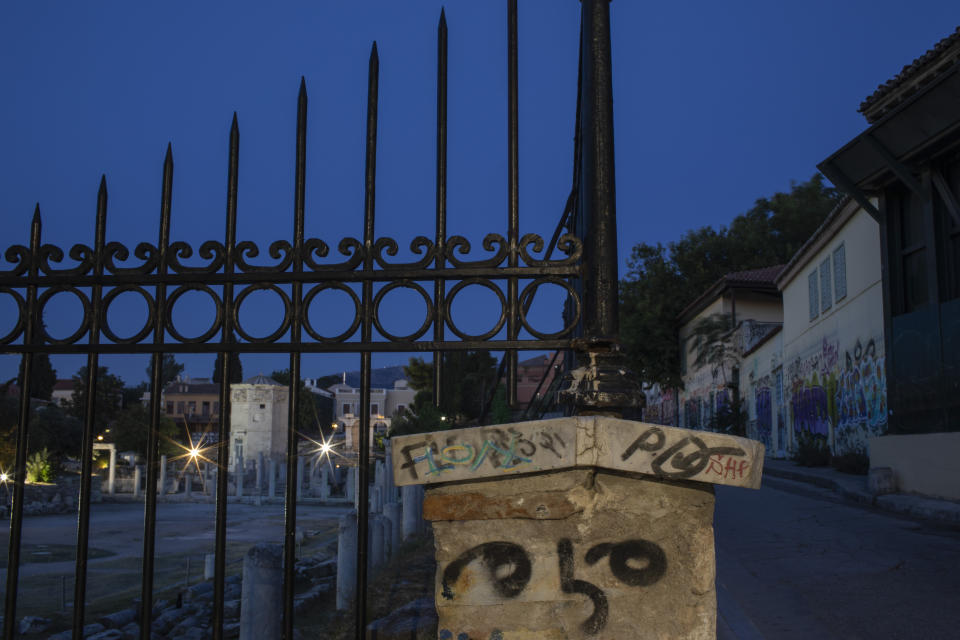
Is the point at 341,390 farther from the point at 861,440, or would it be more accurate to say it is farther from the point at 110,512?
the point at 861,440

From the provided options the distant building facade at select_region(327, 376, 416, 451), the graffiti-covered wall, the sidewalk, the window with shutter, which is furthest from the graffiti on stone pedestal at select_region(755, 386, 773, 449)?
the distant building facade at select_region(327, 376, 416, 451)

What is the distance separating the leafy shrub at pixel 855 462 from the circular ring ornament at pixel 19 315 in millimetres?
15776

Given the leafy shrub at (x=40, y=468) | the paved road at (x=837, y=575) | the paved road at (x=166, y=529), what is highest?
the paved road at (x=837, y=575)

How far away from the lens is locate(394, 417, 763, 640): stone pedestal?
270cm

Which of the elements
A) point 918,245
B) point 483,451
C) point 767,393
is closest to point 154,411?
point 483,451

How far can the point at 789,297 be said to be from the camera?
23125 millimetres

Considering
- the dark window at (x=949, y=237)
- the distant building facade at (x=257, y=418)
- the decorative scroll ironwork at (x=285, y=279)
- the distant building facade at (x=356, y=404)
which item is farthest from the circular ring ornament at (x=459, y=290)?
the distant building facade at (x=356, y=404)

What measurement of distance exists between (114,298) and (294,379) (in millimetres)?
822

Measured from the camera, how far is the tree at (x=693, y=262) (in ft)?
119

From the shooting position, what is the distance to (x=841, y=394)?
723 inches

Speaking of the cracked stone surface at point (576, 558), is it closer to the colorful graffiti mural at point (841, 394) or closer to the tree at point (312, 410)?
the colorful graffiti mural at point (841, 394)

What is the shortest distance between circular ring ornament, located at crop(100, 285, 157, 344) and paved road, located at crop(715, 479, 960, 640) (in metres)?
3.97

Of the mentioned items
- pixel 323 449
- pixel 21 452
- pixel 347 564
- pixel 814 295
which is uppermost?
pixel 814 295

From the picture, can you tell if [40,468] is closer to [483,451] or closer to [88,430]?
[88,430]
